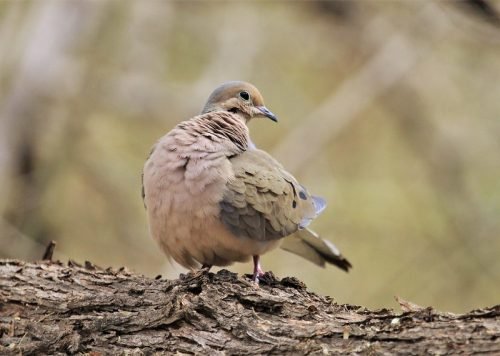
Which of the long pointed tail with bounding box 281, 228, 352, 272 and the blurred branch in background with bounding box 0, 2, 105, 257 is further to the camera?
the blurred branch in background with bounding box 0, 2, 105, 257

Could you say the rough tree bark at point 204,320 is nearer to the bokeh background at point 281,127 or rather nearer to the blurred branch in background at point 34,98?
the bokeh background at point 281,127

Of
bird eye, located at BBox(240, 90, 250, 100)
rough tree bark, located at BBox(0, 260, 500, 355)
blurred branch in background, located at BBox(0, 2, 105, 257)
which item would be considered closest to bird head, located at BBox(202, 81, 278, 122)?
bird eye, located at BBox(240, 90, 250, 100)

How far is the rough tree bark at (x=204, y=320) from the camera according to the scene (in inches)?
118

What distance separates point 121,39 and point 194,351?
6.16 m

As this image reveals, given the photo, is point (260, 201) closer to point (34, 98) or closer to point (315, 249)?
point (315, 249)

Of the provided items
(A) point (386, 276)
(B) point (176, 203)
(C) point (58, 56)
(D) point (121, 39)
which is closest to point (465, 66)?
(A) point (386, 276)

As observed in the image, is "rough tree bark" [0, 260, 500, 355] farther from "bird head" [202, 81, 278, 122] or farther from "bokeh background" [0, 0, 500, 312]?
"bokeh background" [0, 0, 500, 312]

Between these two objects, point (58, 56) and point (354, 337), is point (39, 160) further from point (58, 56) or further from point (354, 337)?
point (354, 337)

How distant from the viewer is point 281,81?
9.08 meters

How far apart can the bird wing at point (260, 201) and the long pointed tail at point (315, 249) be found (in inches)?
19.8

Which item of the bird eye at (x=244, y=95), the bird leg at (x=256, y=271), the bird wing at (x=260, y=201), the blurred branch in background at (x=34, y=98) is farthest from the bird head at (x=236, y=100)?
the blurred branch in background at (x=34, y=98)

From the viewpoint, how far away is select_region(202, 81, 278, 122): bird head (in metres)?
4.93

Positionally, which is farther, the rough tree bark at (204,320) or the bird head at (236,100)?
the bird head at (236,100)

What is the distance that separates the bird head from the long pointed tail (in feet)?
2.43
